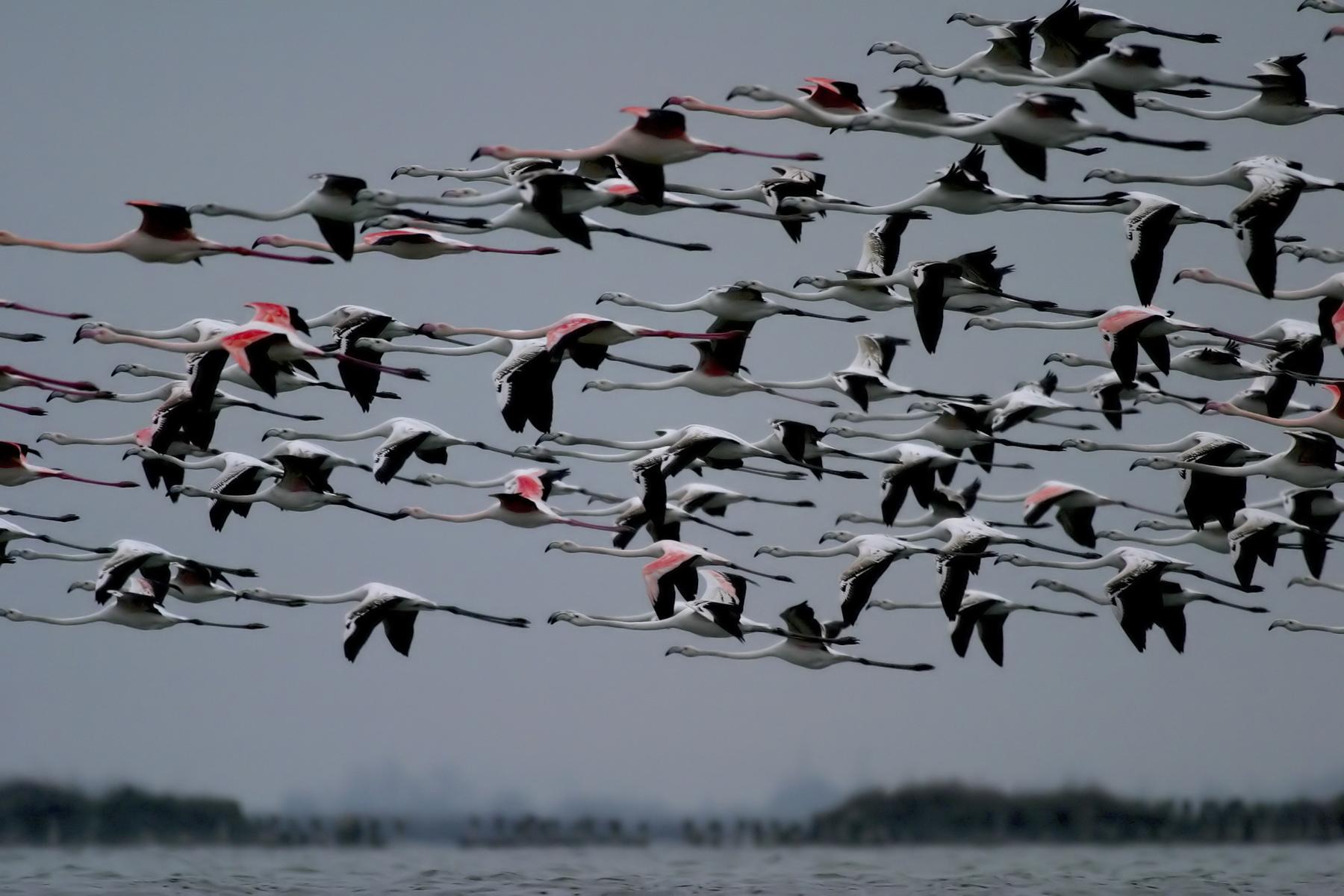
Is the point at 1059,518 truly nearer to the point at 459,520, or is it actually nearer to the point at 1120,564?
the point at 1120,564

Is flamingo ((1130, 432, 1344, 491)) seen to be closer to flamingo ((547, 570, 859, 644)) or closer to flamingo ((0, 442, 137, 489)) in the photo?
flamingo ((547, 570, 859, 644))

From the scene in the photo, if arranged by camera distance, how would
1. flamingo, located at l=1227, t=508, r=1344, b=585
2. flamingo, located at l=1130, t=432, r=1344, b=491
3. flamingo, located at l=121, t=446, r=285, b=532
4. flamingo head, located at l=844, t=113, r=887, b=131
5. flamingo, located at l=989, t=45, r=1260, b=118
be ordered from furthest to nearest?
flamingo, located at l=121, t=446, r=285, b=532 → flamingo, located at l=1227, t=508, r=1344, b=585 → flamingo, located at l=1130, t=432, r=1344, b=491 → flamingo head, located at l=844, t=113, r=887, b=131 → flamingo, located at l=989, t=45, r=1260, b=118

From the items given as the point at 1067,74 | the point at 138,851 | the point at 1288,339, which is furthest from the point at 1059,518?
the point at 138,851

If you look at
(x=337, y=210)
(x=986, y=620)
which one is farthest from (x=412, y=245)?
(x=986, y=620)

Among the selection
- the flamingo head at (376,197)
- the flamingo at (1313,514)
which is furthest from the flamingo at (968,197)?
the flamingo at (1313,514)

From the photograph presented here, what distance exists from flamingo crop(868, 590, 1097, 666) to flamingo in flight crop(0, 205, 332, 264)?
10.7 metres

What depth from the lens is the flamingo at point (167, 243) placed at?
2298cm

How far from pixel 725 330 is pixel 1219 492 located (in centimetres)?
700

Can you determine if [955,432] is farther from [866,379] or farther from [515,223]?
[515,223]

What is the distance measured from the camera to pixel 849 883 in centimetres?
3778

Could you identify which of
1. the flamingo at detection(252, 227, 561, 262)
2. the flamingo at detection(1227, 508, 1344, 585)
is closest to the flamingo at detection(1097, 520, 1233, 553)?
the flamingo at detection(1227, 508, 1344, 585)

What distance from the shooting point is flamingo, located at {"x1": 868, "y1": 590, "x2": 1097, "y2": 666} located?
2773 cm

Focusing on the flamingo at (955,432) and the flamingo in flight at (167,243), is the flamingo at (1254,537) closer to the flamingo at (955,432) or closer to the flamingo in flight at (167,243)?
the flamingo at (955,432)

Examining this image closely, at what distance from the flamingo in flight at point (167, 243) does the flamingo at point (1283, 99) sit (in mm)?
10919
